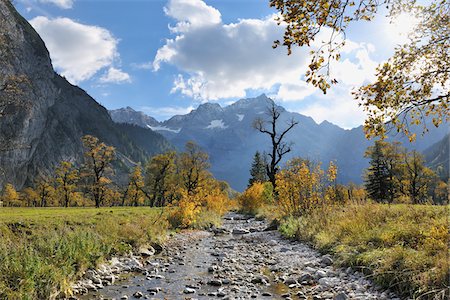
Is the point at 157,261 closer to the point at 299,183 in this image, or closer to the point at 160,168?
the point at 299,183

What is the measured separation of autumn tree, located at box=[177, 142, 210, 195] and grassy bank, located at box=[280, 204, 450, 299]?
49922 mm

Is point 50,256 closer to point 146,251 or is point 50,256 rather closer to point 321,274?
point 146,251

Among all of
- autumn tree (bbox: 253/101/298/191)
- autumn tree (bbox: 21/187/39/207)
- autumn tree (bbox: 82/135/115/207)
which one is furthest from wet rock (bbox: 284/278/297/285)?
autumn tree (bbox: 21/187/39/207)

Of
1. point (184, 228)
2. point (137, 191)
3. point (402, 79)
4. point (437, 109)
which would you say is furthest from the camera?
point (137, 191)

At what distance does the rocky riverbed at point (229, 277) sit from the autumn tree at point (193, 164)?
50464mm

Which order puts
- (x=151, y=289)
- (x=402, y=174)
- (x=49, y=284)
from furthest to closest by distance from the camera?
(x=402, y=174) < (x=151, y=289) < (x=49, y=284)

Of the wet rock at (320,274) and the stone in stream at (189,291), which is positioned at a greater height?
the wet rock at (320,274)

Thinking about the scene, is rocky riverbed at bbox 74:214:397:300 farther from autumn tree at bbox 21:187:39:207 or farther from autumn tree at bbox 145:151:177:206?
autumn tree at bbox 21:187:39:207

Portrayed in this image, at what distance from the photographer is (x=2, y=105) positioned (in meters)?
20.1

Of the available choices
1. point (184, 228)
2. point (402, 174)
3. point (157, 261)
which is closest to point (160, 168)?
point (184, 228)

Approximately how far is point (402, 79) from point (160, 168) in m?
62.4

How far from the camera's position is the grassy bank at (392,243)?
6547mm

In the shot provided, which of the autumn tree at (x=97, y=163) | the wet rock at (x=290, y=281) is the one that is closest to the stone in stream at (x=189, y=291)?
the wet rock at (x=290, y=281)

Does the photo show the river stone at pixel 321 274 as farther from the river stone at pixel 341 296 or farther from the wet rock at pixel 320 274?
the river stone at pixel 341 296
